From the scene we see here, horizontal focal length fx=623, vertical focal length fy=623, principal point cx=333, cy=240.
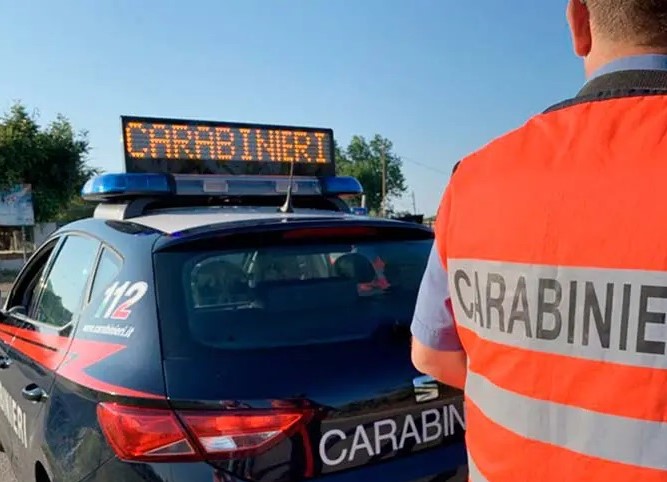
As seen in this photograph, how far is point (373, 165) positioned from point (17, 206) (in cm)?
6336

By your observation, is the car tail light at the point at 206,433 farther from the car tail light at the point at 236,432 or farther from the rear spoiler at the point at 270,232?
the rear spoiler at the point at 270,232

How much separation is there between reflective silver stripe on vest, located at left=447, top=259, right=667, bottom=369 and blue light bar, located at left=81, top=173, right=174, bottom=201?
243 centimetres

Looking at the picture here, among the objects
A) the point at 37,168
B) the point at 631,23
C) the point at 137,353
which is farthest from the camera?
the point at 37,168

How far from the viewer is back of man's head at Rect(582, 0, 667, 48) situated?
1.04 meters

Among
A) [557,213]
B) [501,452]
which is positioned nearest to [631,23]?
[557,213]

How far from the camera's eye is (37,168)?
2527 cm

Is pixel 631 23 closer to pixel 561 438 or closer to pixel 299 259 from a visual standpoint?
pixel 561 438

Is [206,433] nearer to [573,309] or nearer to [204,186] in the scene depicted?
[573,309]

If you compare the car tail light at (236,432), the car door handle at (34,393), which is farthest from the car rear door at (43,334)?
the car tail light at (236,432)

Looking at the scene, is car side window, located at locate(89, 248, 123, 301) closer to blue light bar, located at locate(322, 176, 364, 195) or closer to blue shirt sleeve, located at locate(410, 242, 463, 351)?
blue shirt sleeve, located at locate(410, 242, 463, 351)

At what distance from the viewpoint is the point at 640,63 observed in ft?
3.45

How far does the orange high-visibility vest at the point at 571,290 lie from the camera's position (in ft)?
3.07

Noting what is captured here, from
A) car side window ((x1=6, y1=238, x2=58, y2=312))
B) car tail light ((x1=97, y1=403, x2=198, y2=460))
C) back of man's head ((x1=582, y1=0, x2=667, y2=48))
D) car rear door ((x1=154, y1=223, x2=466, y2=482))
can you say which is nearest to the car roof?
car rear door ((x1=154, y1=223, x2=466, y2=482))

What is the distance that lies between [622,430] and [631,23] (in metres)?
0.67
